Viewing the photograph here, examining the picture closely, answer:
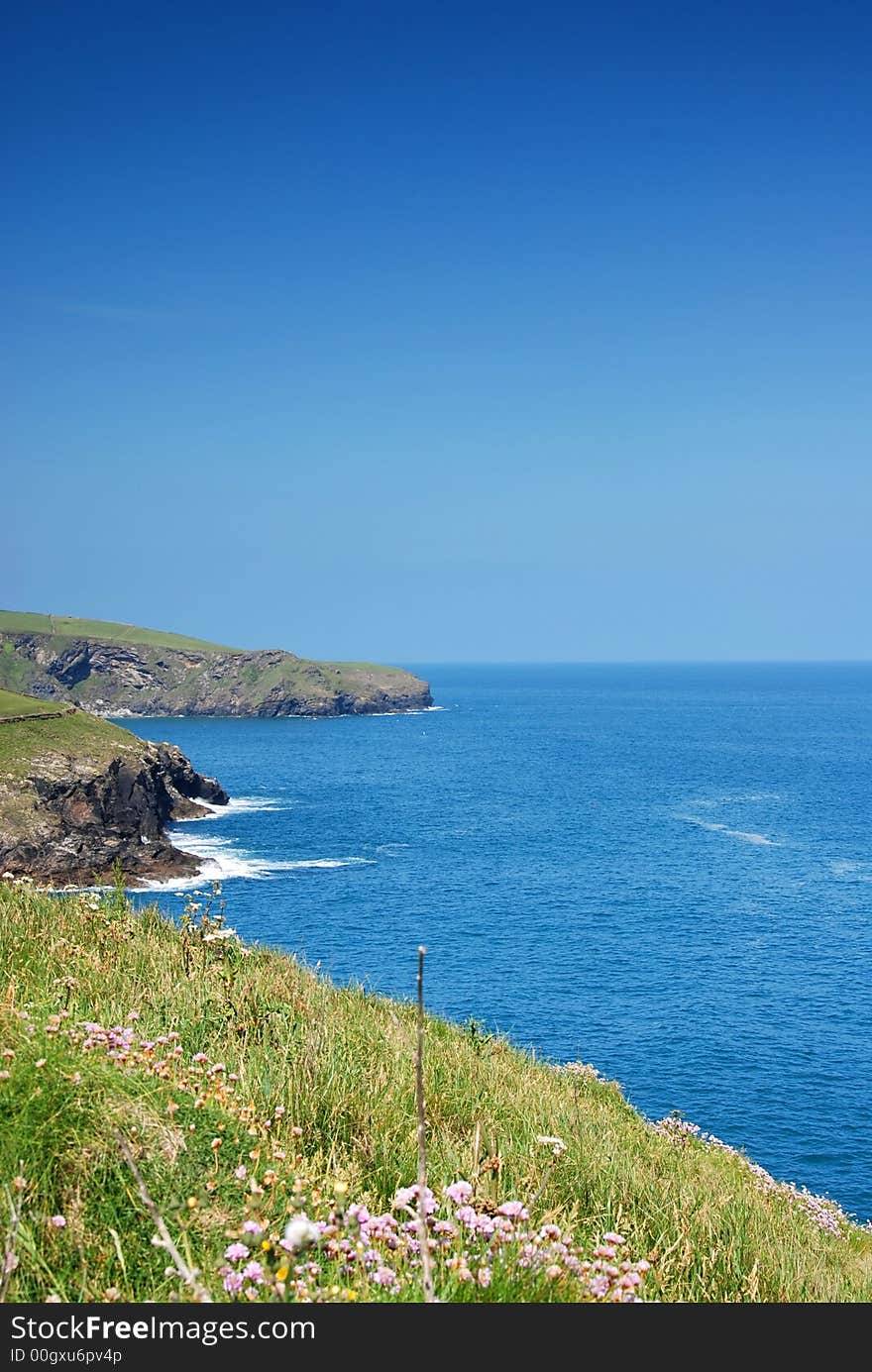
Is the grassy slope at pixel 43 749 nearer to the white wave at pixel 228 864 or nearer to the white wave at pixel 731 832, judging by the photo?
the white wave at pixel 228 864

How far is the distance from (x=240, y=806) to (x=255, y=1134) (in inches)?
4314

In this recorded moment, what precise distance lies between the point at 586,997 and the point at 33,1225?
162 feet

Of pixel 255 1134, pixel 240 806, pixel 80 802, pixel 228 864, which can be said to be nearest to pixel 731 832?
pixel 228 864

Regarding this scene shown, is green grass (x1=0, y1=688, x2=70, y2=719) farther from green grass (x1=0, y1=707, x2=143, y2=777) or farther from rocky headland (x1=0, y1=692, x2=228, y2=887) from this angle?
green grass (x1=0, y1=707, x2=143, y2=777)

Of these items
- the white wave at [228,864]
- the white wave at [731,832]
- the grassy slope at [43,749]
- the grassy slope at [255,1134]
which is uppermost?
the grassy slope at [255,1134]

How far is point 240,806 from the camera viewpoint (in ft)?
369

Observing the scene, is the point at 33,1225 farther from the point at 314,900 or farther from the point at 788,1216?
the point at 314,900

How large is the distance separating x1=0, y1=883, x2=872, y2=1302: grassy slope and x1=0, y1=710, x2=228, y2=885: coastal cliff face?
61.6m

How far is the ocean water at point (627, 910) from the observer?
4222 centimetres

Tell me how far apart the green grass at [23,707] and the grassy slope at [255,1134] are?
9573 centimetres

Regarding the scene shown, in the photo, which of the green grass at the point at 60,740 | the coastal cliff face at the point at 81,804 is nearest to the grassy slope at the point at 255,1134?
the coastal cliff face at the point at 81,804

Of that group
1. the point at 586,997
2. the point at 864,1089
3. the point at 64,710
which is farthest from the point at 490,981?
the point at 64,710

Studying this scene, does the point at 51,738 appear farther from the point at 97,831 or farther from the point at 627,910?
the point at 627,910
